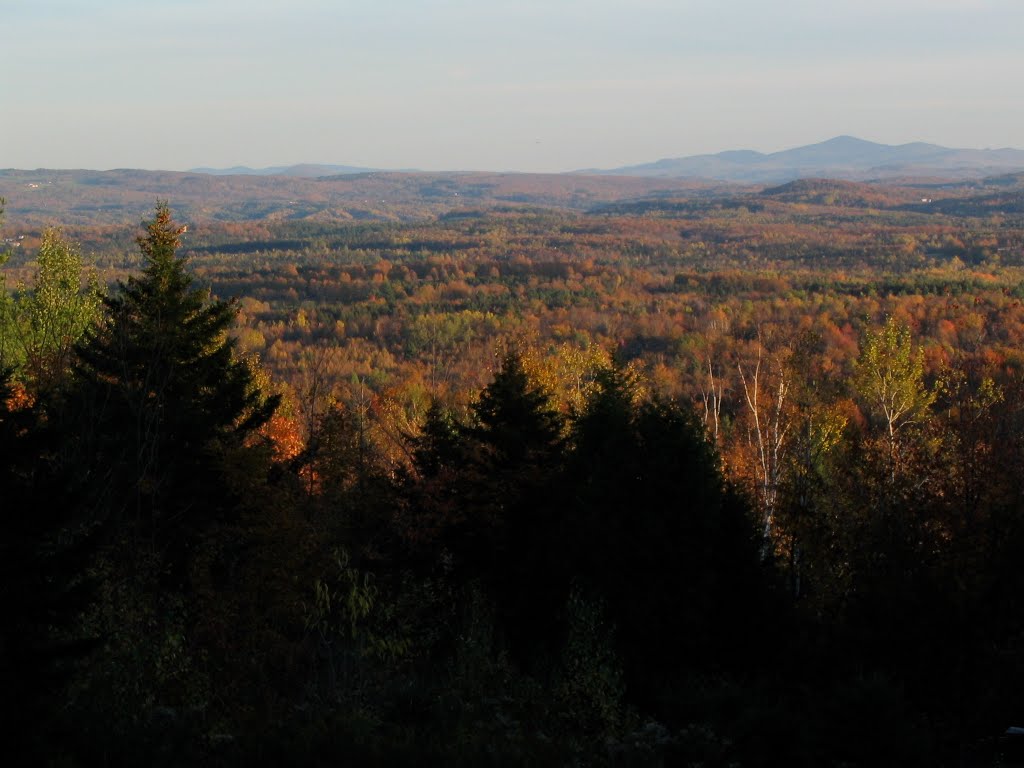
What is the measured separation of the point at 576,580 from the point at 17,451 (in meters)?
12.2

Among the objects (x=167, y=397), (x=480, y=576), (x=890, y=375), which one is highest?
(x=167, y=397)

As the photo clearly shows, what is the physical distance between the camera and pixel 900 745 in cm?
1298

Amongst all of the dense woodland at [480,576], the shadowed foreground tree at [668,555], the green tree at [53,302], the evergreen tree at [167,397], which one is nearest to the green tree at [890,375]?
the dense woodland at [480,576]

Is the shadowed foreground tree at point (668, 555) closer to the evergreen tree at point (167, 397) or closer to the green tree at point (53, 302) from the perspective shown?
the evergreen tree at point (167, 397)

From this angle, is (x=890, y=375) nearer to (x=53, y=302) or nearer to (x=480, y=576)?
(x=480, y=576)

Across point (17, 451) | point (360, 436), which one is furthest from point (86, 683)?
point (360, 436)

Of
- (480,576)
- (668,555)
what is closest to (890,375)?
(668,555)

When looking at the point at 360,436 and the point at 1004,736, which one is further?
the point at 360,436

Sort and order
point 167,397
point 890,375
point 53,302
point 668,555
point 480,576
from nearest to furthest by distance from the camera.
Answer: point 668,555 → point 167,397 → point 480,576 → point 53,302 → point 890,375

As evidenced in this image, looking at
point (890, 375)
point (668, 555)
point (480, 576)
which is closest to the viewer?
point (668, 555)

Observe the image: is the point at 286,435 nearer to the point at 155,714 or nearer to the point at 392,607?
the point at 392,607

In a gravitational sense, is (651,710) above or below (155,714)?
below

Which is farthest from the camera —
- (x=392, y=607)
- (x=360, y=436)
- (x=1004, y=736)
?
(x=360, y=436)

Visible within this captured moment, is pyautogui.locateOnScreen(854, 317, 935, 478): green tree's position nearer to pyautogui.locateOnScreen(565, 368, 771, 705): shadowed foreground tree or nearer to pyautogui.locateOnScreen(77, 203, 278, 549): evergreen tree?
pyautogui.locateOnScreen(565, 368, 771, 705): shadowed foreground tree
